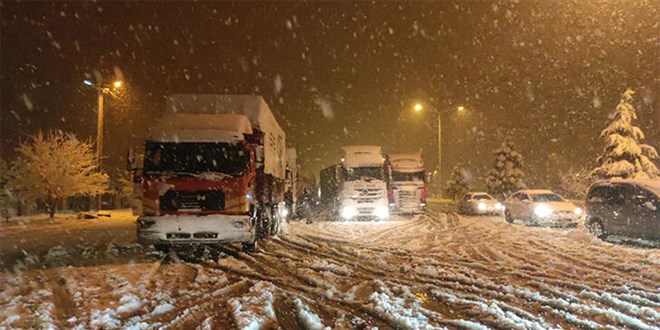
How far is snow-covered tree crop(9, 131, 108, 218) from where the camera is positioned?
977 inches

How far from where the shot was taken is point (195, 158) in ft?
41.5

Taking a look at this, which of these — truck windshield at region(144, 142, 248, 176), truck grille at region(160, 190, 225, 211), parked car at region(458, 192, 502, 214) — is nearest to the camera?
truck grille at region(160, 190, 225, 211)

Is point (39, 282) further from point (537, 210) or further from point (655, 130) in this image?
point (655, 130)

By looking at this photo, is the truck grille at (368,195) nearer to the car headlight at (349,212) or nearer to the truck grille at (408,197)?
the car headlight at (349,212)

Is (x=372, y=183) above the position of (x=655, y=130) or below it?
below

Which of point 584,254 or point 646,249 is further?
point 646,249

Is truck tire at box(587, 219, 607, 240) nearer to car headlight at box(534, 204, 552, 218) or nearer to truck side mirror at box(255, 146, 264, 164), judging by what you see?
car headlight at box(534, 204, 552, 218)

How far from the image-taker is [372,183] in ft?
78.5

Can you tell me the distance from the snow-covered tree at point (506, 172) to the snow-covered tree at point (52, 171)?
34130 mm

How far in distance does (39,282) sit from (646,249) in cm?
1349

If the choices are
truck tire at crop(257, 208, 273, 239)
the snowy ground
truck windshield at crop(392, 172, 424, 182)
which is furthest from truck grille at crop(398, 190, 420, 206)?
truck tire at crop(257, 208, 273, 239)

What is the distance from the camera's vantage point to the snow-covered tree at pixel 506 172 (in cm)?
4747

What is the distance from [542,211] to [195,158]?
13.7 meters

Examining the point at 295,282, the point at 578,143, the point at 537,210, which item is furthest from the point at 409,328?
the point at 578,143
